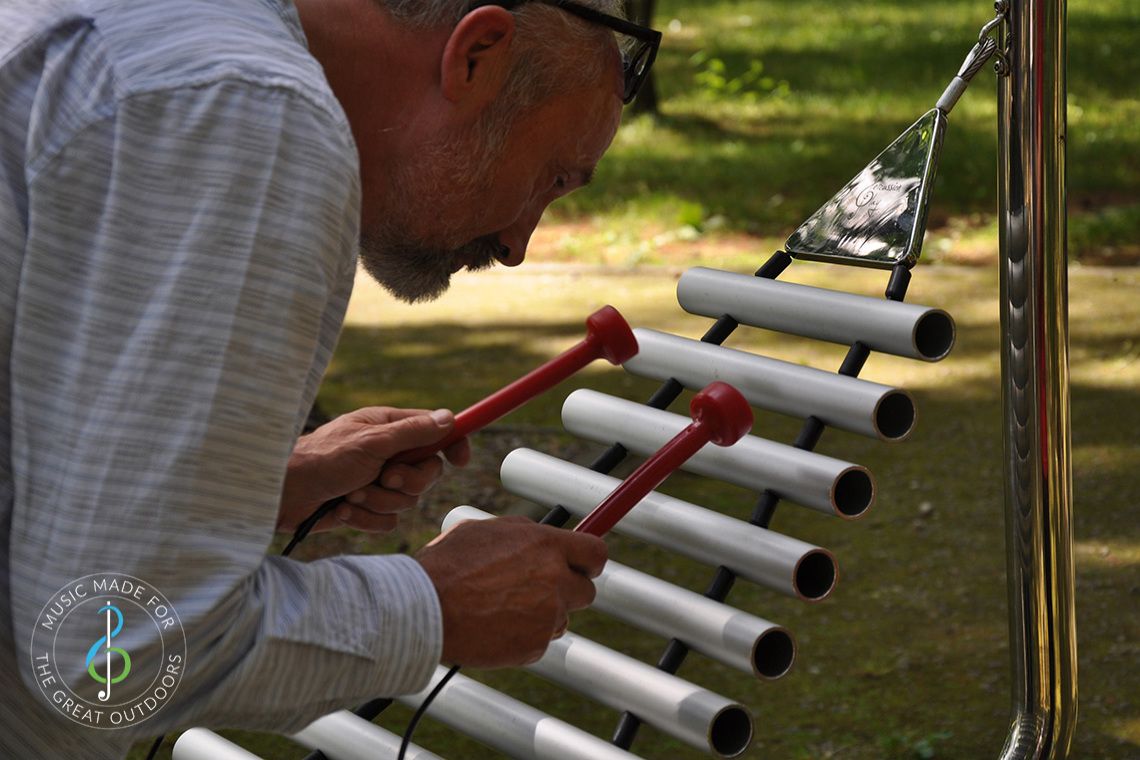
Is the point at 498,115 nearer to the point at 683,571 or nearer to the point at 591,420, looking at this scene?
the point at 591,420

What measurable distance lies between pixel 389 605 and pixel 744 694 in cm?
176

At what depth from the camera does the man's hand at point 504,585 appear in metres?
1.26

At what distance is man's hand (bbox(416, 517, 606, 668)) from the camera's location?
4.13ft

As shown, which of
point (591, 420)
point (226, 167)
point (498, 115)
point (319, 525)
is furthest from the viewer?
point (591, 420)

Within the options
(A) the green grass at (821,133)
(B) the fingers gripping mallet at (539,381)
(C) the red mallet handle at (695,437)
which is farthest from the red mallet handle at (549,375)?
(A) the green grass at (821,133)

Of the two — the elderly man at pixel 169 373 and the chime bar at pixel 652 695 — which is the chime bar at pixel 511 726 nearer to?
the chime bar at pixel 652 695

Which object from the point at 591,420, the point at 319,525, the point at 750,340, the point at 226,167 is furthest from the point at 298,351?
the point at 750,340

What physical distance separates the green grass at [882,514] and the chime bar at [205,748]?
72cm

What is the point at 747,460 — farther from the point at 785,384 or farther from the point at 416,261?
the point at 416,261

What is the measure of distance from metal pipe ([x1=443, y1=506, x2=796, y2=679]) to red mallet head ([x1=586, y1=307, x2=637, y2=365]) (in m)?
0.29

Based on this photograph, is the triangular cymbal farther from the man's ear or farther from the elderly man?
the elderly man

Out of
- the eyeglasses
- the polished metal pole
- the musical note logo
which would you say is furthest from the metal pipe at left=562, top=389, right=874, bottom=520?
the musical note logo

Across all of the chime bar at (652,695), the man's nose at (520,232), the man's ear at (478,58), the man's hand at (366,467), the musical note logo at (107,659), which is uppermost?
the man's ear at (478,58)

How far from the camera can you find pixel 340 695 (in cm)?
118
